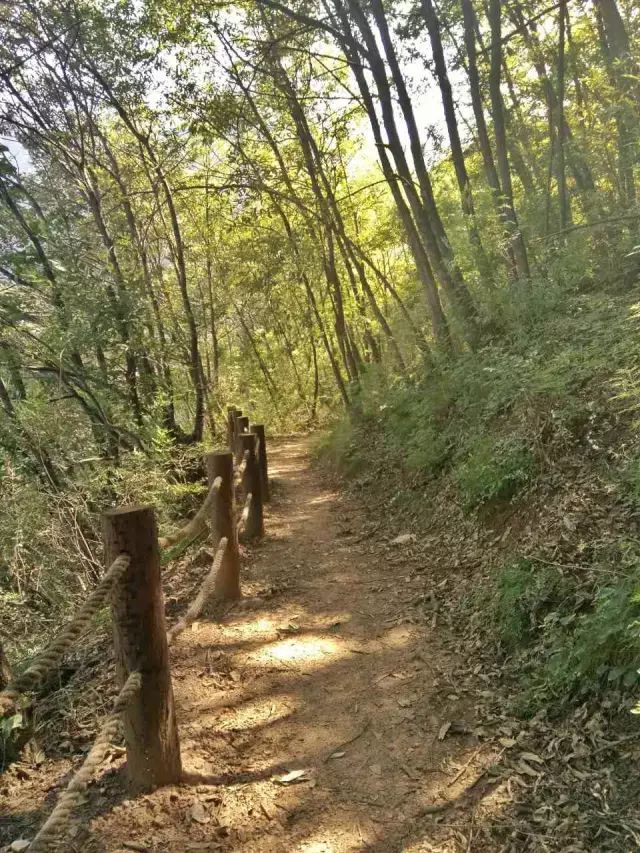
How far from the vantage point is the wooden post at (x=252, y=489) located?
20.5 ft

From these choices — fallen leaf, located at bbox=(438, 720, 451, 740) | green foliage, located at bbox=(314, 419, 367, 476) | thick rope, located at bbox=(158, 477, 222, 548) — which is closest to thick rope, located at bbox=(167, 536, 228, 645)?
thick rope, located at bbox=(158, 477, 222, 548)

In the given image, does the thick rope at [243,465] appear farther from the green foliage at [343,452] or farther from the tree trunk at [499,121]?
the tree trunk at [499,121]

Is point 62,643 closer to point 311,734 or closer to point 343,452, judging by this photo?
point 311,734

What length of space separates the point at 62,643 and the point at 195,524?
1.79 metres

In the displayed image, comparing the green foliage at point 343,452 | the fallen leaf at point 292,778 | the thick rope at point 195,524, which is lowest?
the fallen leaf at point 292,778

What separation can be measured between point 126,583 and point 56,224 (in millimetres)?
7577

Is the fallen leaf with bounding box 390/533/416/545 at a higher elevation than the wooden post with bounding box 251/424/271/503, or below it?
below

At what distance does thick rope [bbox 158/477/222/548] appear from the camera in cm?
319

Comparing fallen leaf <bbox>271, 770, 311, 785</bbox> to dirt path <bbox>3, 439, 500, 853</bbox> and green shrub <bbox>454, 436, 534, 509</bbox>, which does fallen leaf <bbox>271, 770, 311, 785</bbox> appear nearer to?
dirt path <bbox>3, 439, 500, 853</bbox>

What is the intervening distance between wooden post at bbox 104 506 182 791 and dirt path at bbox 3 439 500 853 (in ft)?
0.59

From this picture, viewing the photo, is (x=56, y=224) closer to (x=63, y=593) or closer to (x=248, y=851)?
(x=63, y=593)

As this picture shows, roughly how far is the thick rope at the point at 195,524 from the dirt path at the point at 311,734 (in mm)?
866

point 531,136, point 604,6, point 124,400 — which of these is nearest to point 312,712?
point 124,400

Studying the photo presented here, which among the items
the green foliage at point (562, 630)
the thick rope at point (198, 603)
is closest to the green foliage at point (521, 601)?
the green foliage at point (562, 630)
